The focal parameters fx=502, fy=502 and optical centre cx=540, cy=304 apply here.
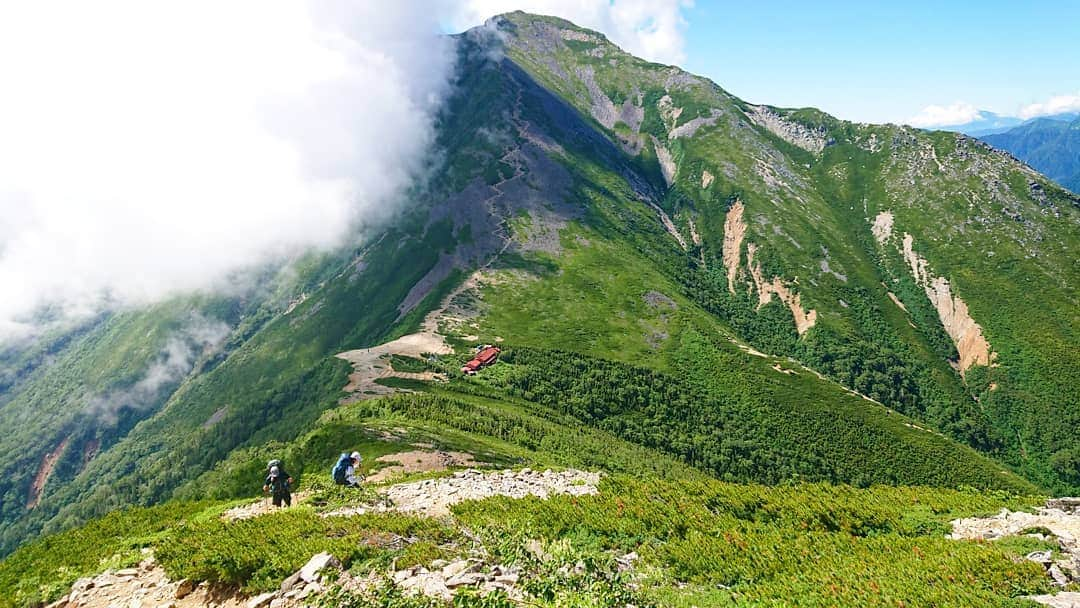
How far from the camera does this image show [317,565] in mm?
19734

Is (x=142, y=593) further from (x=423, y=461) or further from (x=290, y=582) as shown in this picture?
(x=423, y=461)

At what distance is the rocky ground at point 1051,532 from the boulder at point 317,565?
25.2 meters

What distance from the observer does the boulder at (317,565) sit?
62.9ft

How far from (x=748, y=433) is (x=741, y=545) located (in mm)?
124627

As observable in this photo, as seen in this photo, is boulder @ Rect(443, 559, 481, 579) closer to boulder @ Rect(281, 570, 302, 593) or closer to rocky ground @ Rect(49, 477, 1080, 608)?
rocky ground @ Rect(49, 477, 1080, 608)

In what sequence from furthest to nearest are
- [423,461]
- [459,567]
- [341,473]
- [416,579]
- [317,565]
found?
[423,461], [341,473], [317,565], [459,567], [416,579]

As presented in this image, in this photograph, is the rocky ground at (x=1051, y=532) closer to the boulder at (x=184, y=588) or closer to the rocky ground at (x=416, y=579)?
the rocky ground at (x=416, y=579)

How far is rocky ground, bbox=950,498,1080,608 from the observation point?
18.0 m

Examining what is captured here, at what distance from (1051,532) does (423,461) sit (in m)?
49.9

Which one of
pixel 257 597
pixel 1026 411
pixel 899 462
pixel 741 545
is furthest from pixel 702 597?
pixel 1026 411

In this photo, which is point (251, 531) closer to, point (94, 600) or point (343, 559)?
point (94, 600)

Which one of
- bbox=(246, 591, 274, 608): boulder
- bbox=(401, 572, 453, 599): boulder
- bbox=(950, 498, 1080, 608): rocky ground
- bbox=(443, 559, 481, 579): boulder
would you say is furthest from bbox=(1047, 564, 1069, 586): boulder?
bbox=(246, 591, 274, 608): boulder

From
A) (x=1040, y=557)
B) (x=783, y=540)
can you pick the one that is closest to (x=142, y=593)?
(x=783, y=540)

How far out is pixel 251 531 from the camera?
2569cm
